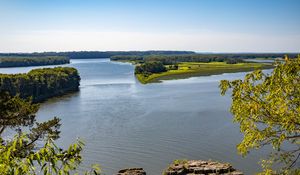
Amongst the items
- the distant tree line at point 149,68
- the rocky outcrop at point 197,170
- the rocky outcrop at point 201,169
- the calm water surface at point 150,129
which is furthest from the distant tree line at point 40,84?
the rocky outcrop at point 201,169

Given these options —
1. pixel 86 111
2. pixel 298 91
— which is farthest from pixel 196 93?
pixel 298 91

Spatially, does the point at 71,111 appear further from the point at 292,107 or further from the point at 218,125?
the point at 292,107

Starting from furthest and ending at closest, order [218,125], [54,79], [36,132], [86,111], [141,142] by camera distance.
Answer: [54,79]
[86,111]
[218,125]
[141,142]
[36,132]

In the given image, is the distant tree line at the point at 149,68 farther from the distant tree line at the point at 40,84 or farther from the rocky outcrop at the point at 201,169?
the rocky outcrop at the point at 201,169

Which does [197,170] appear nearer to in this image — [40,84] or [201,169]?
[201,169]

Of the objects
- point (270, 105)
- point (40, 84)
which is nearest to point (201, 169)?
point (270, 105)

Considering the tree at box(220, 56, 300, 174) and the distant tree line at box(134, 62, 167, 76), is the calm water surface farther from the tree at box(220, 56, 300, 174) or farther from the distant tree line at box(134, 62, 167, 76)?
the distant tree line at box(134, 62, 167, 76)
